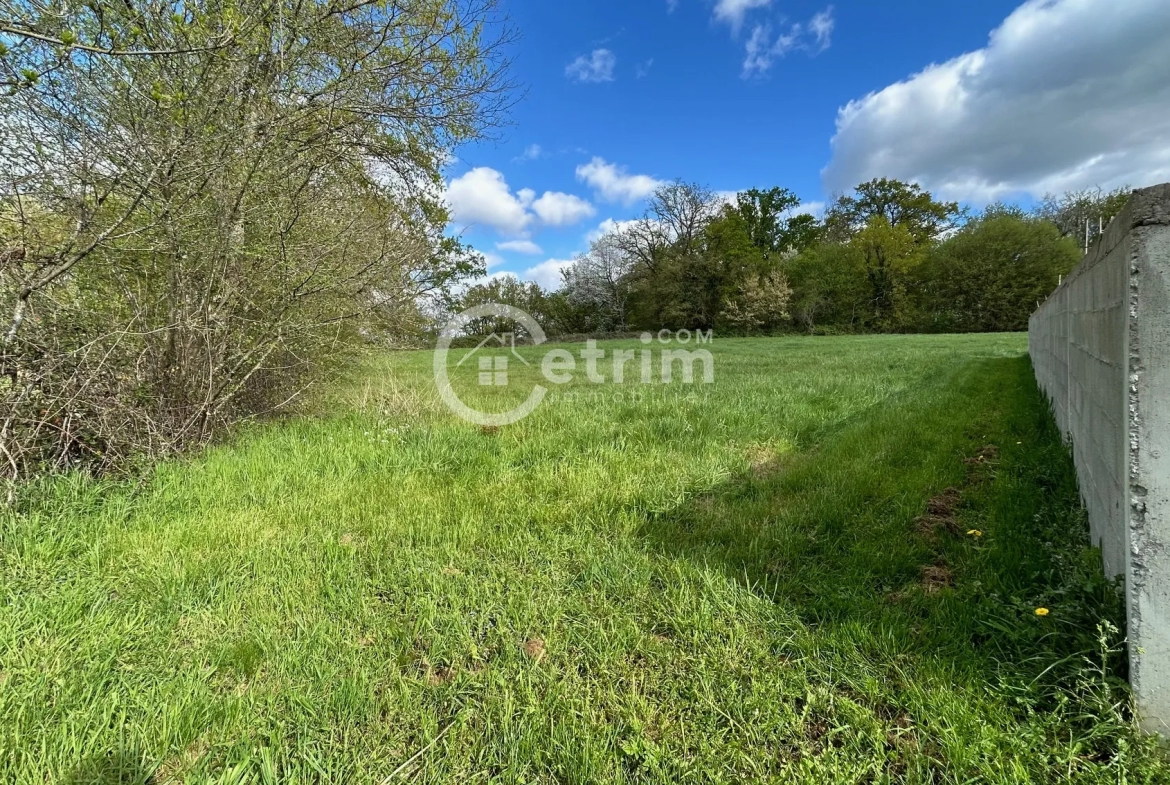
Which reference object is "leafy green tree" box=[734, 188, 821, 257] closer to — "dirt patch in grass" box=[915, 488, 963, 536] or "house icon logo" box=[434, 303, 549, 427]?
"house icon logo" box=[434, 303, 549, 427]

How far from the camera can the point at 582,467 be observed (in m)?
3.89

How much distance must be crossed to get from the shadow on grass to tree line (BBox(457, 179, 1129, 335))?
87.7ft

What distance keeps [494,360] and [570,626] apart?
53.7 ft

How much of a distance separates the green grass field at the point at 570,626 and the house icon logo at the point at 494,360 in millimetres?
8127

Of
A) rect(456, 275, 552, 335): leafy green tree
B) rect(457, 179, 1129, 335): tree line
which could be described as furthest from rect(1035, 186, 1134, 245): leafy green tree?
rect(456, 275, 552, 335): leafy green tree

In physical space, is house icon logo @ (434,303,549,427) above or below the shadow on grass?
above

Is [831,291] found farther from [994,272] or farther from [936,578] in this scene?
[936,578]

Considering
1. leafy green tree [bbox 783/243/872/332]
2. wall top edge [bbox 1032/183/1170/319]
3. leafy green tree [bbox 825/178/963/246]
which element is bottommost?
wall top edge [bbox 1032/183/1170/319]

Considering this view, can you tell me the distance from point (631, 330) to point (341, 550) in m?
34.0

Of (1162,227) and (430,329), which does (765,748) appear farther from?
(430,329)

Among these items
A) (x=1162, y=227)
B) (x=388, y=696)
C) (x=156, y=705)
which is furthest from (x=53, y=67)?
(x=1162, y=227)

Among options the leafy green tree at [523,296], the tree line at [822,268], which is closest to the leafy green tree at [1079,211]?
the tree line at [822,268]

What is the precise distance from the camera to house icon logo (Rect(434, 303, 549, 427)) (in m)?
6.21

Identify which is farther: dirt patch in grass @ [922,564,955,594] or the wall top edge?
dirt patch in grass @ [922,564,955,594]
